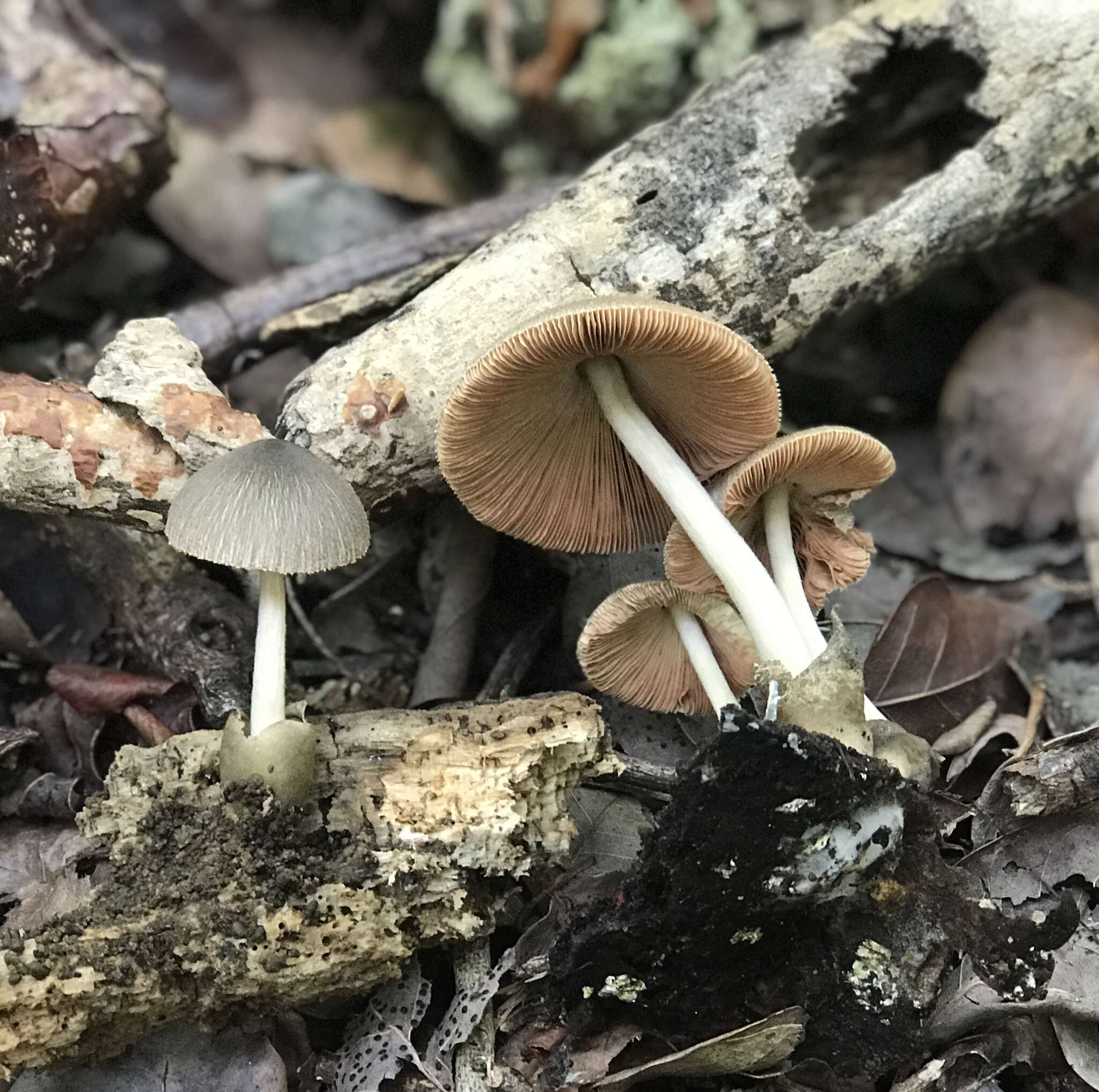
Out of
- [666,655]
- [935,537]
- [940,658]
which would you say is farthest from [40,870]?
[935,537]

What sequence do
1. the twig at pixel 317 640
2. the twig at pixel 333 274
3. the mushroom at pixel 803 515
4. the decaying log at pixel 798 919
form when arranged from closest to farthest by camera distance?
the decaying log at pixel 798 919 → the mushroom at pixel 803 515 → the twig at pixel 317 640 → the twig at pixel 333 274

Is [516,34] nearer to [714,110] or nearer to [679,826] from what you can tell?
[714,110]

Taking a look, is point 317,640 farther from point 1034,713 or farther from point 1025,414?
point 1025,414

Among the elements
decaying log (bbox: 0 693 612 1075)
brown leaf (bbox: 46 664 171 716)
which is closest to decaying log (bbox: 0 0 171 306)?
brown leaf (bbox: 46 664 171 716)

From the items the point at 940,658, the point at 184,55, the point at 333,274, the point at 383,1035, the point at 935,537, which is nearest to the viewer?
the point at 383,1035

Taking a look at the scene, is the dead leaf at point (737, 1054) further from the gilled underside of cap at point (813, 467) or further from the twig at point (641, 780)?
the gilled underside of cap at point (813, 467)

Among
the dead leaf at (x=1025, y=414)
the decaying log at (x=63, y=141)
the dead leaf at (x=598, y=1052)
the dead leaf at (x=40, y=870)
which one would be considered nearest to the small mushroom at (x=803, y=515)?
the dead leaf at (x=598, y=1052)
